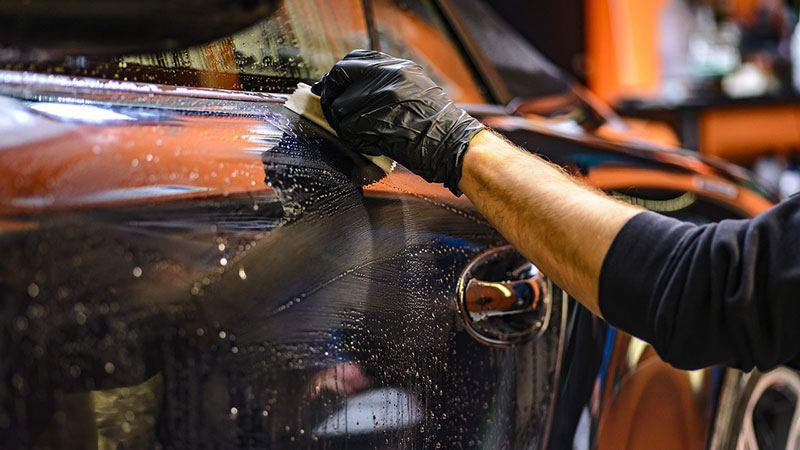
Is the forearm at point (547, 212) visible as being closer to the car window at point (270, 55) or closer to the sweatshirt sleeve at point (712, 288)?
the sweatshirt sleeve at point (712, 288)

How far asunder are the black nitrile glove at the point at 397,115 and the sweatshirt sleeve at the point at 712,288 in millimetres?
246

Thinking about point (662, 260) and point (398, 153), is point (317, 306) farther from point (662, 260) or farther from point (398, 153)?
point (662, 260)

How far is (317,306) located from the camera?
0.82 metres

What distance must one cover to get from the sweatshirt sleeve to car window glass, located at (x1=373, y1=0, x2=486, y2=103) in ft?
2.16

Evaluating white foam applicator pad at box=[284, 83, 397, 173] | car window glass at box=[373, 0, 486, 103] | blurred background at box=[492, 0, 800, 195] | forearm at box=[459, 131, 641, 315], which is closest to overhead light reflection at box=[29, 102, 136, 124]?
white foam applicator pad at box=[284, 83, 397, 173]

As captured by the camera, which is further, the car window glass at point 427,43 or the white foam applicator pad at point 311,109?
the car window glass at point 427,43

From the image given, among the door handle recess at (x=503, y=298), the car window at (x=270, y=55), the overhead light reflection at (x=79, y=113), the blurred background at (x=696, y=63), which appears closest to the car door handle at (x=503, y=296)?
the door handle recess at (x=503, y=298)

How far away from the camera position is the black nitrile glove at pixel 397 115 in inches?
38.8

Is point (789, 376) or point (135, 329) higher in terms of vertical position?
point (135, 329)

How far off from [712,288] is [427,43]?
100cm

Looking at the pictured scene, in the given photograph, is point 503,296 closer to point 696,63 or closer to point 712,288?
point 712,288

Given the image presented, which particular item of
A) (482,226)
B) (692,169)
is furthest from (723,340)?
(692,169)

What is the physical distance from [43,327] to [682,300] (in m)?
0.66

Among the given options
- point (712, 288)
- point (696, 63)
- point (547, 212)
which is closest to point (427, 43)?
point (547, 212)
